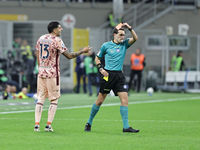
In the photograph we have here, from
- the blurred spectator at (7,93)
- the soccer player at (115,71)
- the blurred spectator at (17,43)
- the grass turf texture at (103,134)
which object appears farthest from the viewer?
the blurred spectator at (17,43)

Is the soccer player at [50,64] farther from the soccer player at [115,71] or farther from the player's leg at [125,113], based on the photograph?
the player's leg at [125,113]

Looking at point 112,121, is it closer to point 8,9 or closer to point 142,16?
point 142,16

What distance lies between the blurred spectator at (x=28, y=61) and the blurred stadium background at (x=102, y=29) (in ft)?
1.20

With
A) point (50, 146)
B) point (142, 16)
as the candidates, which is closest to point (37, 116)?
→ point (50, 146)

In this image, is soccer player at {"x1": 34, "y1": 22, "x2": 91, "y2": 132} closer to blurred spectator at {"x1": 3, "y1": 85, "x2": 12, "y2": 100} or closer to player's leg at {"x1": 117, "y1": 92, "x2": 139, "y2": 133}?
player's leg at {"x1": 117, "y1": 92, "x2": 139, "y2": 133}

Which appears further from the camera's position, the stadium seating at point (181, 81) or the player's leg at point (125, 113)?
the stadium seating at point (181, 81)

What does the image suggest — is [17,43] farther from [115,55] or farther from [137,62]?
[115,55]

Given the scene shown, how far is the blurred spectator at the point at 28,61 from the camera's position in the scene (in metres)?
23.1

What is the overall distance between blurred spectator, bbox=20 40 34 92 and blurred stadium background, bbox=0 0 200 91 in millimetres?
365

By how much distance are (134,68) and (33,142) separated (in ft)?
57.3

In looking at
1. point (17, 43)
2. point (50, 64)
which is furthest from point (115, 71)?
point (17, 43)

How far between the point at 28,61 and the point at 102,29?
5875mm

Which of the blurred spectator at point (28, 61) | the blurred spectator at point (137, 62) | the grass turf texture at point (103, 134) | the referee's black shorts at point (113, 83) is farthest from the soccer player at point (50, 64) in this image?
the blurred spectator at point (137, 62)

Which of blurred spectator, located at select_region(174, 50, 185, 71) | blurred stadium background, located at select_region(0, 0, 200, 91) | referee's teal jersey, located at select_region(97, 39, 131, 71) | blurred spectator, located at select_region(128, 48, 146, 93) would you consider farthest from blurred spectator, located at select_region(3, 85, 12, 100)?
referee's teal jersey, located at select_region(97, 39, 131, 71)
